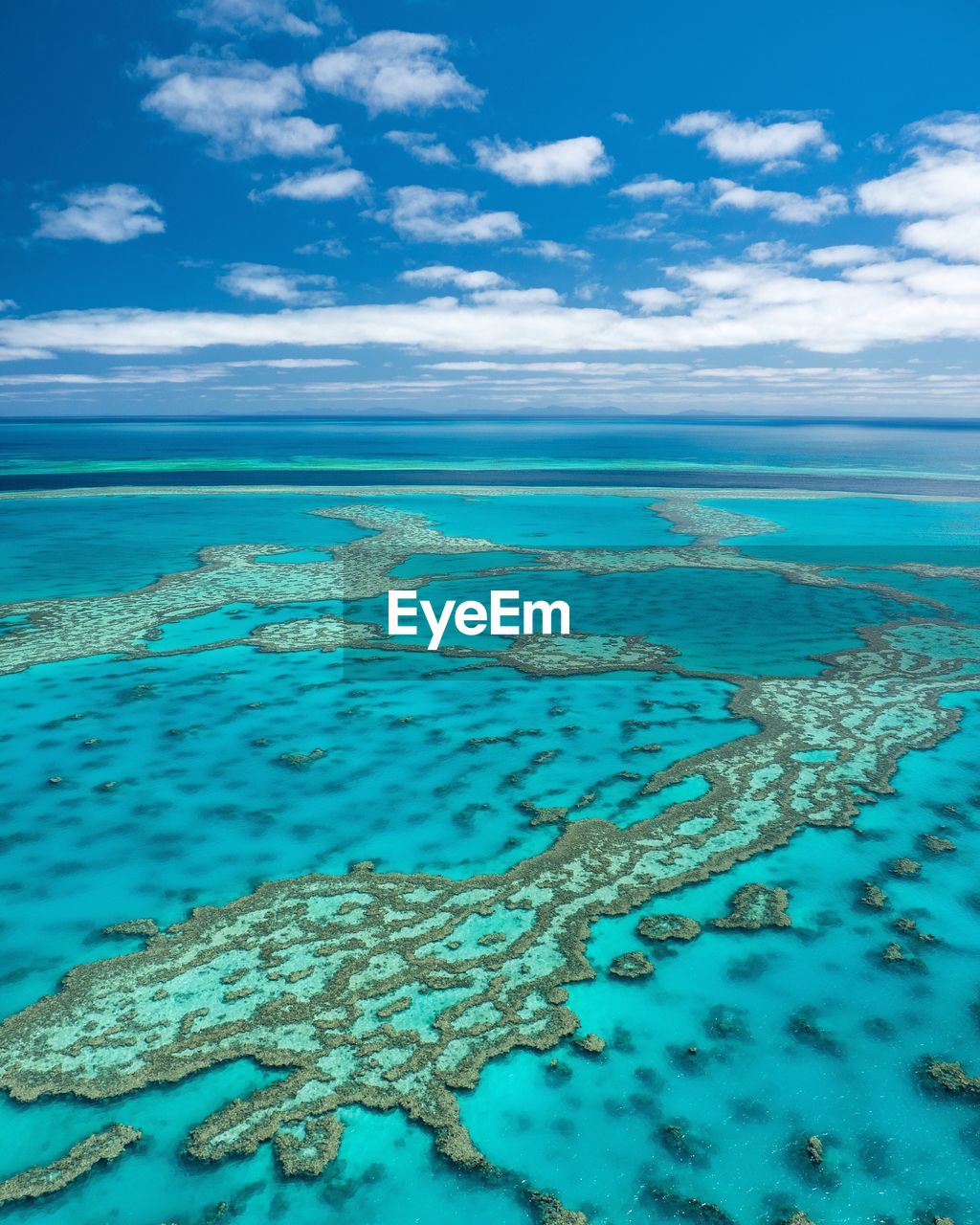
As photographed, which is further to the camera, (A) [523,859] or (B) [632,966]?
(A) [523,859]

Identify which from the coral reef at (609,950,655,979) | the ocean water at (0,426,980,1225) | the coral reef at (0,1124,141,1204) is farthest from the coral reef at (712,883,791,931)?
the coral reef at (0,1124,141,1204)

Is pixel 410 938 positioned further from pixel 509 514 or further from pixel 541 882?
pixel 509 514

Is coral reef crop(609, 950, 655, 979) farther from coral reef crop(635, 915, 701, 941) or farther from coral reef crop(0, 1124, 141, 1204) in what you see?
coral reef crop(0, 1124, 141, 1204)

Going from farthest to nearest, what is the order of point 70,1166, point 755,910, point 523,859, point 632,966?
point 523,859
point 755,910
point 632,966
point 70,1166

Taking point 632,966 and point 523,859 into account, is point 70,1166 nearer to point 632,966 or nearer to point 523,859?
point 632,966

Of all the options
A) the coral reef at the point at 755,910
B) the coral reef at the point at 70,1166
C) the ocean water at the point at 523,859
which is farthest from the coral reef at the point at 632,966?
the coral reef at the point at 70,1166

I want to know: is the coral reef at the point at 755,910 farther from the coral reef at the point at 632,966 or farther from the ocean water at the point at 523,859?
the coral reef at the point at 632,966

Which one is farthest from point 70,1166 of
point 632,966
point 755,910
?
point 755,910

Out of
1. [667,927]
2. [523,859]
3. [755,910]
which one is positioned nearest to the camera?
[667,927]
